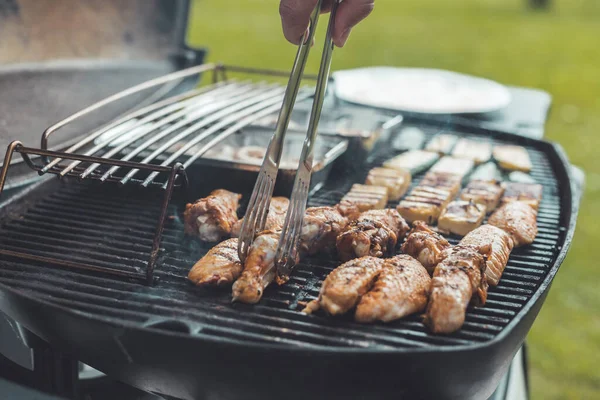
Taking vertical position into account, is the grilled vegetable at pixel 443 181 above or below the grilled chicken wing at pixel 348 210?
above

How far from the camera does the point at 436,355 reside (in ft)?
6.27

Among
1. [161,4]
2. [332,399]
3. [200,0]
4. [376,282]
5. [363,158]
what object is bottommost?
[332,399]

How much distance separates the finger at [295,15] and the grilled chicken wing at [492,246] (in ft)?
3.83

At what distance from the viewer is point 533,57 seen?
591 inches

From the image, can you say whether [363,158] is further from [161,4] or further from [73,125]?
[161,4]

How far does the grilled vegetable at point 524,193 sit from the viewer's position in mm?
3473

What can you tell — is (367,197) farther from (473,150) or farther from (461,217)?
(473,150)

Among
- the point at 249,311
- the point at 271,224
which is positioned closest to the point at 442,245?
the point at 271,224

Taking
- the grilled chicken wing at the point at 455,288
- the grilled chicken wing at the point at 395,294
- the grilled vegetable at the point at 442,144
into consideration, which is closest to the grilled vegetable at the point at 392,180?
the grilled vegetable at the point at 442,144

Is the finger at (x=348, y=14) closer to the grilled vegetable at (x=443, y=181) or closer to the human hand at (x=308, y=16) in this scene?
the human hand at (x=308, y=16)

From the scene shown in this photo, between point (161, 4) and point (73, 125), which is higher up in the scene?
point (161, 4)

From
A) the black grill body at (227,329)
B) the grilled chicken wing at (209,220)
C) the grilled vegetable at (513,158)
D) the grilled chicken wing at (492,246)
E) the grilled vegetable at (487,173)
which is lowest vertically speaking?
the black grill body at (227,329)

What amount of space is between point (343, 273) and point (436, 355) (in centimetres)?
55

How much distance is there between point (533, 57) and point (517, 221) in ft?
43.4
